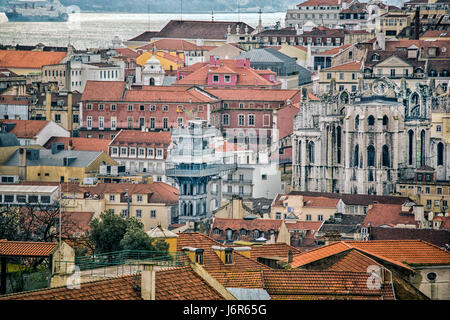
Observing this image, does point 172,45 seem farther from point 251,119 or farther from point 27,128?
point 27,128

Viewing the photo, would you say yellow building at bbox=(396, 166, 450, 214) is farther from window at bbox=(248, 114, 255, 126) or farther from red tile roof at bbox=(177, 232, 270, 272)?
red tile roof at bbox=(177, 232, 270, 272)

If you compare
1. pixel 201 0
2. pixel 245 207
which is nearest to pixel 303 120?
pixel 245 207

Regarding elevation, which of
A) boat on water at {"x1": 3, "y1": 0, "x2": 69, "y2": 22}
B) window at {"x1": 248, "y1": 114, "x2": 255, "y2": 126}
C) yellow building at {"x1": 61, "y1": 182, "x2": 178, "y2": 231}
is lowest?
yellow building at {"x1": 61, "y1": 182, "x2": 178, "y2": 231}

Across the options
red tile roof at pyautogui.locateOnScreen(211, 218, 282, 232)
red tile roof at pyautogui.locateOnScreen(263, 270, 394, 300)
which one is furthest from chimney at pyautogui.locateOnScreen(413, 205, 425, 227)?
red tile roof at pyautogui.locateOnScreen(263, 270, 394, 300)

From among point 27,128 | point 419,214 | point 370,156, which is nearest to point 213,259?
point 419,214

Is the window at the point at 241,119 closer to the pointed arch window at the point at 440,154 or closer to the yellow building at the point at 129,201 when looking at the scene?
the pointed arch window at the point at 440,154

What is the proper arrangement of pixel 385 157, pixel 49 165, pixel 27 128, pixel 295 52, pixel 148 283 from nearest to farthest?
pixel 148 283, pixel 49 165, pixel 385 157, pixel 27 128, pixel 295 52

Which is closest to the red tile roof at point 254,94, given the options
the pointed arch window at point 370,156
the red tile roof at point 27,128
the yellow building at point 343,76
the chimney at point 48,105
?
the yellow building at point 343,76
